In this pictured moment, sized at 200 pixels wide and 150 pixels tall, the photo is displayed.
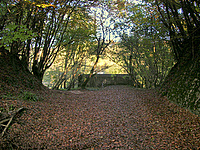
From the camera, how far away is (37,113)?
475 cm

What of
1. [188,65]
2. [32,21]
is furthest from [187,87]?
[32,21]

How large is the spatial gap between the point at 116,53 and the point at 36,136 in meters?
10.7

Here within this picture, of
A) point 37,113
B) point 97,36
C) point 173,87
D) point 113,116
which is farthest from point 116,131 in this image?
point 97,36

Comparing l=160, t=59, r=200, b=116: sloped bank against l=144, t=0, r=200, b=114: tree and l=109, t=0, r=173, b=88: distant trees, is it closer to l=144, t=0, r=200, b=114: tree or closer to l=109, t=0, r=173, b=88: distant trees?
l=144, t=0, r=200, b=114: tree

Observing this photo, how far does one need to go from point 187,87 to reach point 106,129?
3154mm

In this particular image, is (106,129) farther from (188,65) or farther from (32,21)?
(32,21)

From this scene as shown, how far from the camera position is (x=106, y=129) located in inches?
179

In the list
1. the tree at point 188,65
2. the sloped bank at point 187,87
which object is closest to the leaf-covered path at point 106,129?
the sloped bank at point 187,87

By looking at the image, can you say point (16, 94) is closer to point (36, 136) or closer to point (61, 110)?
point (61, 110)

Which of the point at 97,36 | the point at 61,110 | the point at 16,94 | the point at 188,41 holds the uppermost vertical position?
the point at 97,36

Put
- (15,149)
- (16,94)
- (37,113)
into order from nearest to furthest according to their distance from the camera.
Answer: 1. (15,149)
2. (37,113)
3. (16,94)

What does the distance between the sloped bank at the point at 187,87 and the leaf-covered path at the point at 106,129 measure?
26 cm

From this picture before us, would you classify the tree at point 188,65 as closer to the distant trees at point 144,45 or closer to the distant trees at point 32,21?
the distant trees at point 144,45

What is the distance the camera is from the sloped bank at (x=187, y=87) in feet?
15.0
